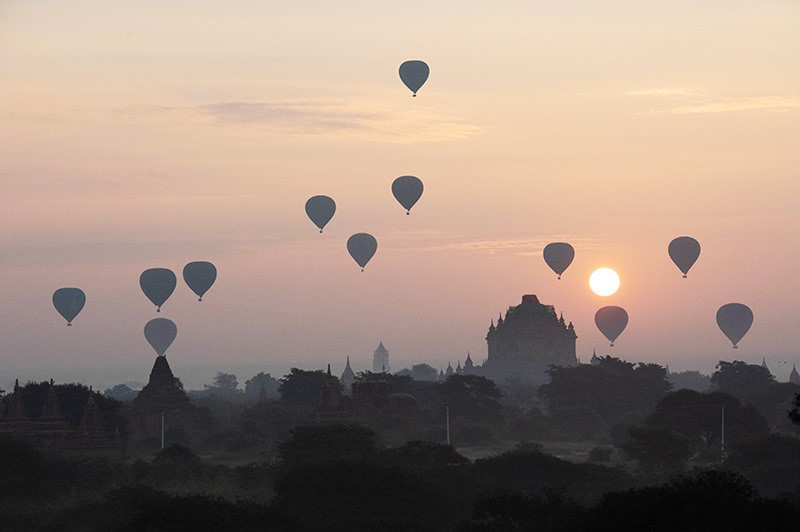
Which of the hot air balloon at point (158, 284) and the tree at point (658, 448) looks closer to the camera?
the tree at point (658, 448)

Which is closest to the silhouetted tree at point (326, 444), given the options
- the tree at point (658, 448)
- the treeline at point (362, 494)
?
the treeline at point (362, 494)

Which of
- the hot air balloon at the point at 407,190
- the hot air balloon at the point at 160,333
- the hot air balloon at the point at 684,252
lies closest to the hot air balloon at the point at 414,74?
the hot air balloon at the point at 407,190

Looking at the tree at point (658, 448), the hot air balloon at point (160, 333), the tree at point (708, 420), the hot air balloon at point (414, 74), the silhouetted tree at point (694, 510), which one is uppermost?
the hot air balloon at point (414, 74)

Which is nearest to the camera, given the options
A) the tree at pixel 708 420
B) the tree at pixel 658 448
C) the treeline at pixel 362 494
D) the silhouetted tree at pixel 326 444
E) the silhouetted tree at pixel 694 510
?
the silhouetted tree at pixel 694 510

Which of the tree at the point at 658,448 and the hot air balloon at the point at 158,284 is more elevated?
the hot air balloon at the point at 158,284

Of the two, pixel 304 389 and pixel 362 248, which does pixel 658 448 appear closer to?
pixel 362 248

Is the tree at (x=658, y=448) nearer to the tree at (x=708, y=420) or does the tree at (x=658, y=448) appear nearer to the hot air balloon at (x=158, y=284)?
the tree at (x=708, y=420)

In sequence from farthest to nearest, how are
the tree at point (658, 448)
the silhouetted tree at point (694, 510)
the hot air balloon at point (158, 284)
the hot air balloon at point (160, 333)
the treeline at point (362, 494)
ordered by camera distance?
the hot air balloon at point (160, 333), the hot air balloon at point (158, 284), the tree at point (658, 448), the treeline at point (362, 494), the silhouetted tree at point (694, 510)
